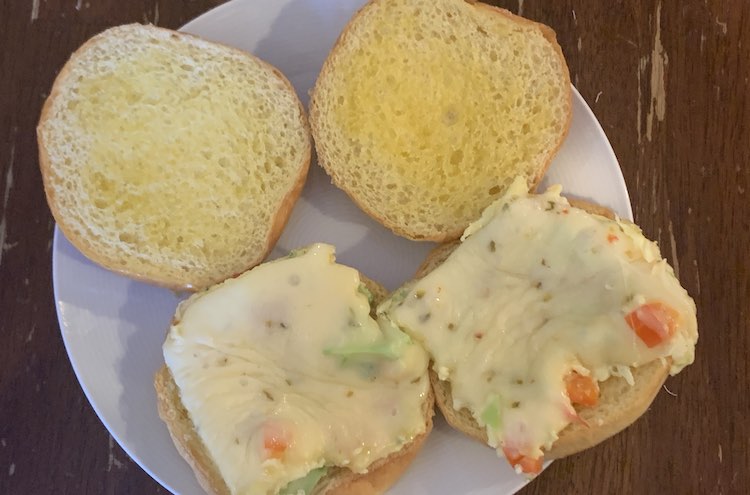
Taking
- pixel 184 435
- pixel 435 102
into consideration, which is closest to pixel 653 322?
pixel 435 102

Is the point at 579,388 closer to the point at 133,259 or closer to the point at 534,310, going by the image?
the point at 534,310

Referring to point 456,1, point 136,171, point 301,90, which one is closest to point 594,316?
point 456,1

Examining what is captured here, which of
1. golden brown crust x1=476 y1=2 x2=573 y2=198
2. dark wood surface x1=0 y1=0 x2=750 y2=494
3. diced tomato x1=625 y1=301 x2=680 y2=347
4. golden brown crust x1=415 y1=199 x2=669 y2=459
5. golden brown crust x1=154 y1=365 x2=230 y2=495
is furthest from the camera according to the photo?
dark wood surface x1=0 y1=0 x2=750 y2=494

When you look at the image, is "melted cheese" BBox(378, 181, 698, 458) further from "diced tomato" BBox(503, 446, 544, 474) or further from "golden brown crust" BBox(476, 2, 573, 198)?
"golden brown crust" BBox(476, 2, 573, 198)

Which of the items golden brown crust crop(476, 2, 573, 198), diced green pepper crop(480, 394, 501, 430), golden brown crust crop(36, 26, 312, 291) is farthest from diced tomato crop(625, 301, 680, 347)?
golden brown crust crop(36, 26, 312, 291)

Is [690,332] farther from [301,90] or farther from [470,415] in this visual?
[301,90]

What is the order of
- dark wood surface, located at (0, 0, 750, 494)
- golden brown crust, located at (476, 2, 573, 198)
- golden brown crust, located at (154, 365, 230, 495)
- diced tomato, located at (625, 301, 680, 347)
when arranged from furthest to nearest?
1. dark wood surface, located at (0, 0, 750, 494)
2. golden brown crust, located at (476, 2, 573, 198)
3. golden brown crust, located at (154, 365, 230, 495)
4. diced tomato, located at (625, 301, 680, 347)
